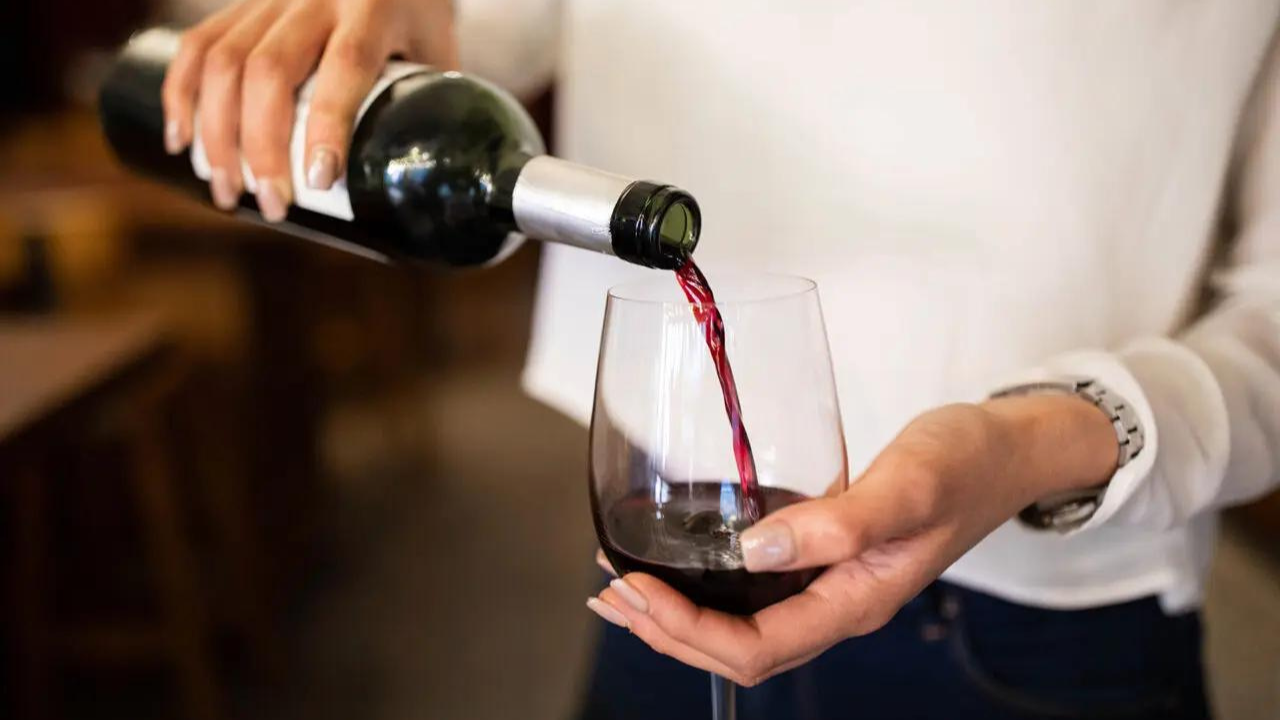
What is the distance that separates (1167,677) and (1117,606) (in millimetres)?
63

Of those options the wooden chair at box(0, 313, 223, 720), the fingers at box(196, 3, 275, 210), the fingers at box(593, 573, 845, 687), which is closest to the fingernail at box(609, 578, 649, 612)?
the fingers at box(593, 573, 845, 687)

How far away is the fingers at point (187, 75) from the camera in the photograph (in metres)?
0.67

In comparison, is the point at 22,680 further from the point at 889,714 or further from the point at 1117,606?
the point at 1117,606

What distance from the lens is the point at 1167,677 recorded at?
29.3 inches

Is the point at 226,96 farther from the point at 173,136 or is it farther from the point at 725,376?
the point at 725,376

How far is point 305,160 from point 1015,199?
0.46m

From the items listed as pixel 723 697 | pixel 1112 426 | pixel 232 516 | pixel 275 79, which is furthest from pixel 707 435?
pixel 232 516

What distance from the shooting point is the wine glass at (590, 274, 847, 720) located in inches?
20.3

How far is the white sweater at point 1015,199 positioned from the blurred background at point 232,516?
0.56 meters

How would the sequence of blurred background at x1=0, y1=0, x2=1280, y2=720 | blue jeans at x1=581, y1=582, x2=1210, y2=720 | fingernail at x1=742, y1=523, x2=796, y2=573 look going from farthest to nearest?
blurred background at x1=0, y1=0, x2=1280, y2=720, blue jeans at x1=581, y1=582, x2=1210, y2=720, fingernail at x1=742, y1=523, x2=796, y2=573

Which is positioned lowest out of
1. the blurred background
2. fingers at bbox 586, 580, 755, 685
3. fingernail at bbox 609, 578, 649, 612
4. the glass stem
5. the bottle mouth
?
the blurred background

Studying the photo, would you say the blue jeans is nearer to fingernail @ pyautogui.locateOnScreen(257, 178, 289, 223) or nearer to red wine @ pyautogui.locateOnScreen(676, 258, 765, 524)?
red wine @ pyautogui.locateOnScreen(676, 258, 765, 524)

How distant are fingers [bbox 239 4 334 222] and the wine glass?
26cm

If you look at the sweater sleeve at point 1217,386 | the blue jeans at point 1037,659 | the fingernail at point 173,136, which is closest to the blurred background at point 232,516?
the blue jeans at point 1037,659
